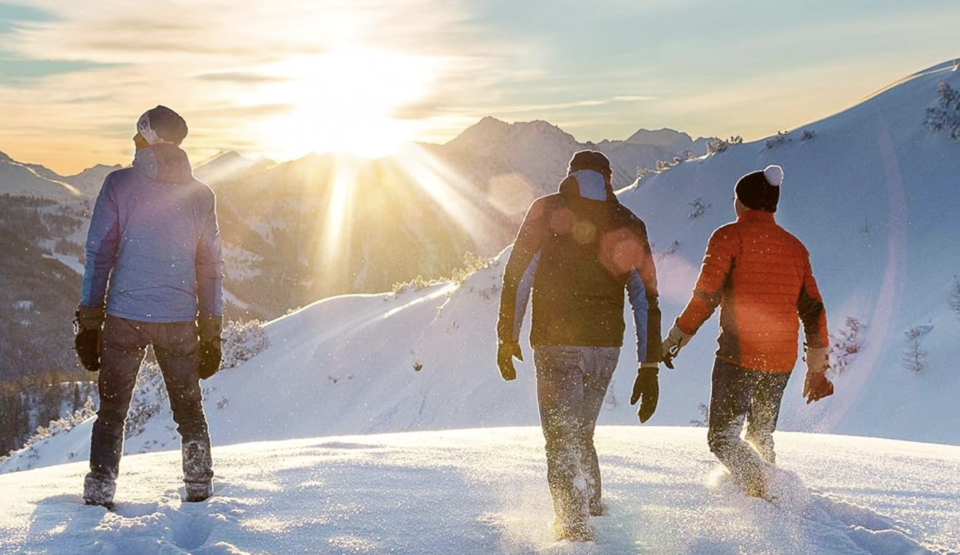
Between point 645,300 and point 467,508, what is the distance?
1.51 meters

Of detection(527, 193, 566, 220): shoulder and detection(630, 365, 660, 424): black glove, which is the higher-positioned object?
detection(527, 193, 566, 220): shoulder

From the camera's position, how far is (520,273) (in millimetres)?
3953

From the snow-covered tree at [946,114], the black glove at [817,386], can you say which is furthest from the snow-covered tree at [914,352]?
the black glove at [817,386]

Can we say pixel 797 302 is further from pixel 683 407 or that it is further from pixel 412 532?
pixel 683 407

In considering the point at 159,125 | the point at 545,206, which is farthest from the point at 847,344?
the point at 159,125

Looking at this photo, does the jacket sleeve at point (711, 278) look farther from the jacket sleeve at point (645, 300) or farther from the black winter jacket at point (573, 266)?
the black winter jacket at point (573, 266)

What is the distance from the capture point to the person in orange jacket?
14.3 ft

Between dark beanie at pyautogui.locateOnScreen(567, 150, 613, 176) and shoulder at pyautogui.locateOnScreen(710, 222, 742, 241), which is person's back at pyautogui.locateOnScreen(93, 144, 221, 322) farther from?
shoulder at pyautogui.locateOnScreen(710, 222, 742, 241)

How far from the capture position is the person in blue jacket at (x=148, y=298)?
13.5 feet

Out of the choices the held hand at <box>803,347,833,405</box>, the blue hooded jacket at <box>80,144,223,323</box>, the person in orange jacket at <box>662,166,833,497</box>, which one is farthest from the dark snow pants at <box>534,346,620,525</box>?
the blue hooded jacket at <box>80,144,223,323</box>

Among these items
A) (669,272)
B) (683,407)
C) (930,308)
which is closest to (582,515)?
(683,407)

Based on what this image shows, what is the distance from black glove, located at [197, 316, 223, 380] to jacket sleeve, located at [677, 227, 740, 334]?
9.07ft

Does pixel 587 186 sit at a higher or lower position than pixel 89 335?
higher

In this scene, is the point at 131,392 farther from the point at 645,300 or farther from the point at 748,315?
the point at 748,315
